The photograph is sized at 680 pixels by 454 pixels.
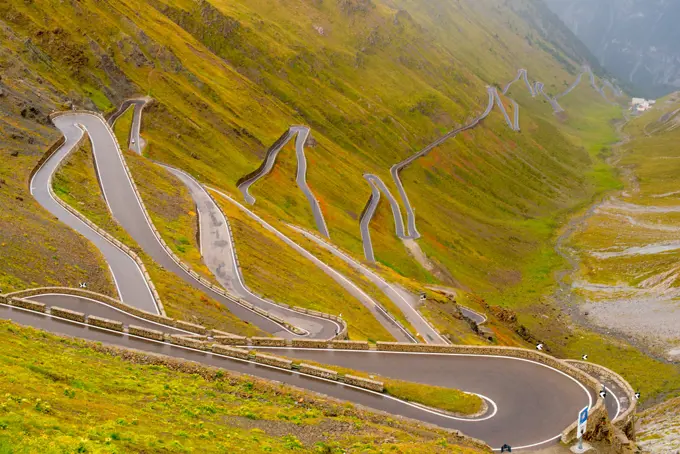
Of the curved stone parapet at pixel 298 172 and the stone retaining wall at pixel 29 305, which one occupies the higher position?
the curved stone parapet at pixel 298 172

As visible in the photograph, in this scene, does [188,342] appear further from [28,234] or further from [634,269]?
[634,269]

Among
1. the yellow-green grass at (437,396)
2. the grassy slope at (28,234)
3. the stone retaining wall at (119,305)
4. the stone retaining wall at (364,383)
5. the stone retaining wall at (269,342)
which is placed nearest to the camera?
the yellow-green grass at (437,396)

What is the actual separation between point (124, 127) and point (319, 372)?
74.4 m

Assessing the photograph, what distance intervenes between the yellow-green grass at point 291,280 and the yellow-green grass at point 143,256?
902 centimetres

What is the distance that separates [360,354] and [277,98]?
135396 millimetres

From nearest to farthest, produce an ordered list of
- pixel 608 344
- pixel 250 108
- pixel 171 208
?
pixel 171 208
pixel 608 344
pixel 250 108

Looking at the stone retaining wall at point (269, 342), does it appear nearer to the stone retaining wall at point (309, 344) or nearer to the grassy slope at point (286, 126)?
the stone retaining wall at point (309, 344)

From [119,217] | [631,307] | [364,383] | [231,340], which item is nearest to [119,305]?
[231,340]

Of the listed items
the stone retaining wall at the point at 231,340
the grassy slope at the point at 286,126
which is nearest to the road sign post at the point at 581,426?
the stone retaining wall at the point at 231,340

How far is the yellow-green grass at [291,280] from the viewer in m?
56.7

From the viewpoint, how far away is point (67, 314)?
36.4 m

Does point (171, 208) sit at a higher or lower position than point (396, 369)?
higher

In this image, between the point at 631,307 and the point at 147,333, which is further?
the point at 631,307

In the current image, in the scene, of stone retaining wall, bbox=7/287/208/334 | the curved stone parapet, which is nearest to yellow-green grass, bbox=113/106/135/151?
the curved stone parapet
